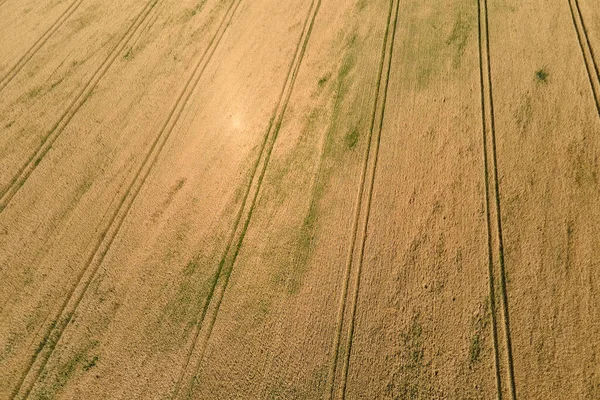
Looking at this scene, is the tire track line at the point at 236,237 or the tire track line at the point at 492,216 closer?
the tire track line at the point at 492,216

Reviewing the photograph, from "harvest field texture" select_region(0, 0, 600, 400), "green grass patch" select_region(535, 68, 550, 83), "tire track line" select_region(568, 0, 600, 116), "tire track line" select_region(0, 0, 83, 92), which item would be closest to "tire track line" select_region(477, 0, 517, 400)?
"harvest field texture" select_region(0, 0, 600, 400)

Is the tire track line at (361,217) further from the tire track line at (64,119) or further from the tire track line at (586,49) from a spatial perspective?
the tire track line at (64,119)

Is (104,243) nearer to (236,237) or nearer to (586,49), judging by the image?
(236,237)

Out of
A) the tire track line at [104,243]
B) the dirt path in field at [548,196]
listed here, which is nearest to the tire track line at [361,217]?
the dirt path in field at [548,196]

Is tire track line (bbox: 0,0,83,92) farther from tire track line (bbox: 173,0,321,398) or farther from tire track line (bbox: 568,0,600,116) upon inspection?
tire track line (bbox: 568,0,600,116)

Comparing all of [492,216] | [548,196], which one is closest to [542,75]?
[548,196]

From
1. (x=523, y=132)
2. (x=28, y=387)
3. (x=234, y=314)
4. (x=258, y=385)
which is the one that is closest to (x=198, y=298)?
(x=234, y=314)
